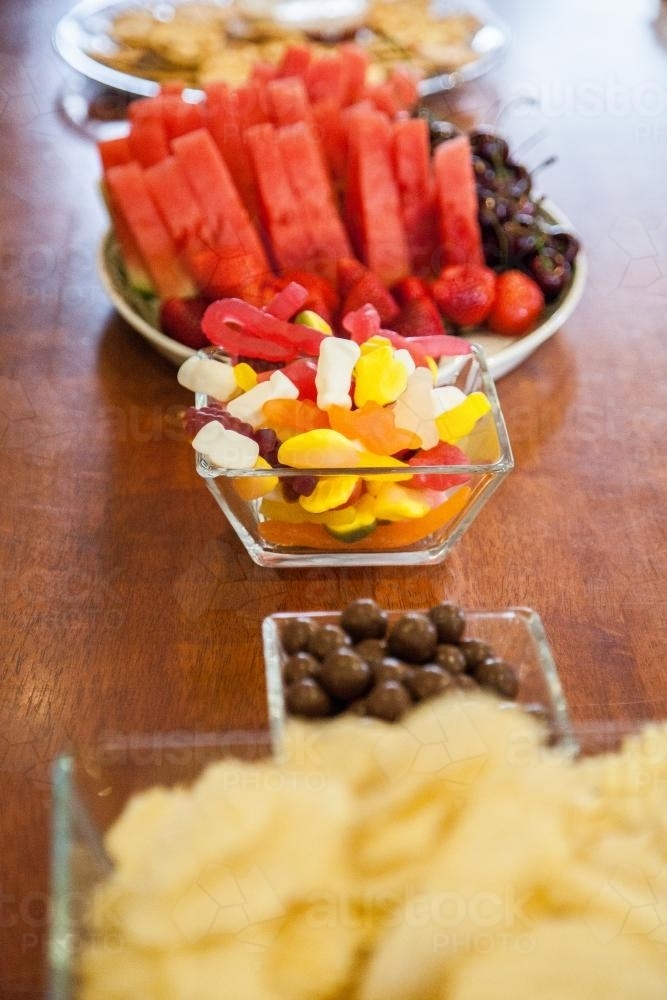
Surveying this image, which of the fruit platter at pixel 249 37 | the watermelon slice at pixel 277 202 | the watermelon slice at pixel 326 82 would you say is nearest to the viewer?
the watermelon slice at pixel 277 202

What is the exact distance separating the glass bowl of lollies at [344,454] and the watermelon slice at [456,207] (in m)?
0.34

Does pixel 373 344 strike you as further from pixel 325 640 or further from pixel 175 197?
pixel 175 197

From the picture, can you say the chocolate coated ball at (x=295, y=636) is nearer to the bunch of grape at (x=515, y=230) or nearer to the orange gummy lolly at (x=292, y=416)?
the orange gummy lolly at (x=292, y=416)

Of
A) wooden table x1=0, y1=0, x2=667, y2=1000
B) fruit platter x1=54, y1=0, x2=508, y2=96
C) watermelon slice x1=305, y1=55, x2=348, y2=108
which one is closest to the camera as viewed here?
wooden table x1=0, y1=0, x2=667, y2=1000

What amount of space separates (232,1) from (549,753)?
66.6 inches

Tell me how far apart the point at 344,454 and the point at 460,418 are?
0.40 feet

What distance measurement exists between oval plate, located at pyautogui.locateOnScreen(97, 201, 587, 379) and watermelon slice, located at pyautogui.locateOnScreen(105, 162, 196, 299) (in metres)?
0.03

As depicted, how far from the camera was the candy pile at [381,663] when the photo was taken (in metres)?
0.73

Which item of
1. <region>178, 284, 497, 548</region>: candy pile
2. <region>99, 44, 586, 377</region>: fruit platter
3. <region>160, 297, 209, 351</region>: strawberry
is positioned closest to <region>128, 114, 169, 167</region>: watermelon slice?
<region>99, 44, 586, 377</region>: fruit platter

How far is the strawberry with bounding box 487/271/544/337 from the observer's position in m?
1.23

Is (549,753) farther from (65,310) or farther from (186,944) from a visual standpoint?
(65,310)

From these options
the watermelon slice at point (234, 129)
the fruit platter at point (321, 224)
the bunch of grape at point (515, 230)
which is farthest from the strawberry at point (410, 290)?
the watermelon slice at point (234, 129)

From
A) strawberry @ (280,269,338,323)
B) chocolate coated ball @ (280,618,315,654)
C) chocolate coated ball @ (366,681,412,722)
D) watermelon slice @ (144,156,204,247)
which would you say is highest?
chocolate coated ball @ (366,681,412,722)

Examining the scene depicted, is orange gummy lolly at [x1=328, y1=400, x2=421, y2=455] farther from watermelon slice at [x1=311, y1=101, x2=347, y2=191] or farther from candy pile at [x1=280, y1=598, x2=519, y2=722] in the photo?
watermelon slice at [x1=311, y1=101, x2=347, y2=191]
